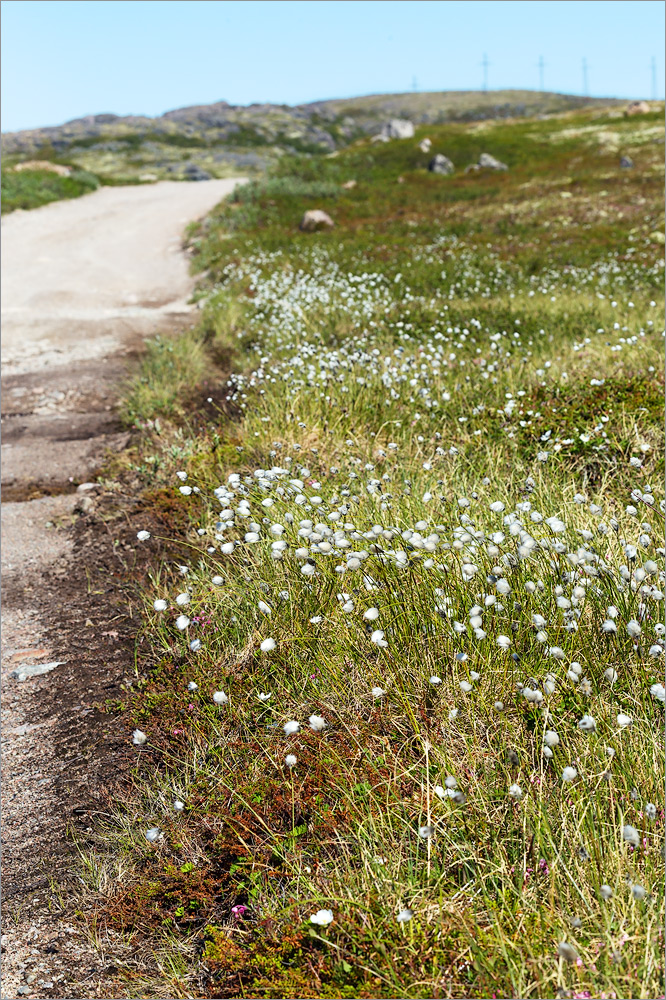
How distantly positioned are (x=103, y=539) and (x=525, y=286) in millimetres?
10113

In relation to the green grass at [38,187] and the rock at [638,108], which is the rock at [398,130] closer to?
the rock at [638,108]

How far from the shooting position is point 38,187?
2905 cm

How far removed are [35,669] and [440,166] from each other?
131 ft

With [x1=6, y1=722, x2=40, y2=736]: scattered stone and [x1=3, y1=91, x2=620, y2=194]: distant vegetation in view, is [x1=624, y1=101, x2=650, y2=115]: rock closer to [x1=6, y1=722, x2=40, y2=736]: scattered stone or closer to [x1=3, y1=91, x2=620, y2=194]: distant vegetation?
[x1=3, y1=91, x2=620, y2=194]: distant vegetation

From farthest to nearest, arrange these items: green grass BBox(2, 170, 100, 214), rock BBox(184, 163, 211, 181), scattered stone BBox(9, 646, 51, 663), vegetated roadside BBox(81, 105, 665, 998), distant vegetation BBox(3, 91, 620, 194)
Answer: distant vegetation BBox(3, 91, 620, 194)
rock BBox(184, 163, 211, 181)
green grass BBox(2, 170, 100, 214)
scattered stone BBox(9, 646, 51, 663)
vegetated roadside BBox(81, 105, 665, 998)

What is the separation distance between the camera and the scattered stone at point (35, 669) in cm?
429

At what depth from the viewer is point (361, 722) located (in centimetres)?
313

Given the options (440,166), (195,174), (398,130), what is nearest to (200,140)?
(398,130)

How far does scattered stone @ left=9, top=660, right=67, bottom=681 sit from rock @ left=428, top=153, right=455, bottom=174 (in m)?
38.8

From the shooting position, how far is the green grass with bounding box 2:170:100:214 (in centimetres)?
2658

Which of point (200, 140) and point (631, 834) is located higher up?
point (200, 140)

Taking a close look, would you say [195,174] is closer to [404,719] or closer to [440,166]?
[440,166]

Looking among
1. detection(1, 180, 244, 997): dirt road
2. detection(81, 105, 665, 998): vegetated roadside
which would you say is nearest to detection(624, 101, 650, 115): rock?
detection(1, 180, 244, 997): dirt road

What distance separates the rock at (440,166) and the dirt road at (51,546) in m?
24.3
